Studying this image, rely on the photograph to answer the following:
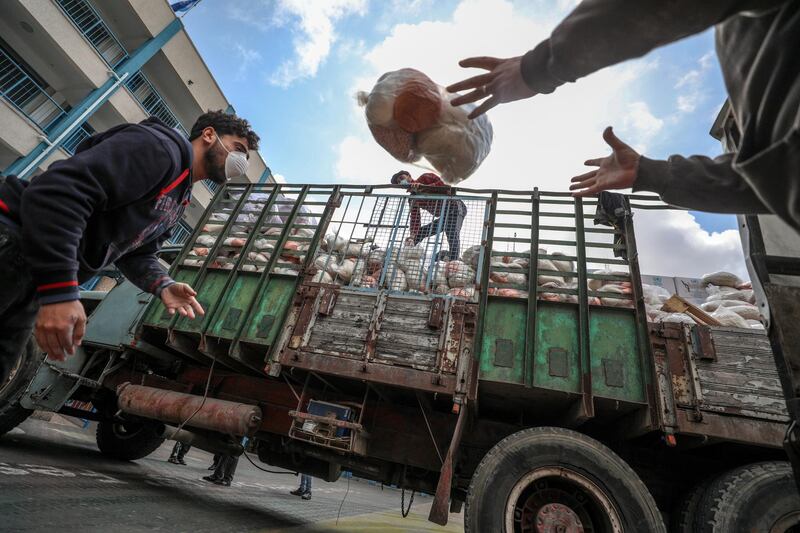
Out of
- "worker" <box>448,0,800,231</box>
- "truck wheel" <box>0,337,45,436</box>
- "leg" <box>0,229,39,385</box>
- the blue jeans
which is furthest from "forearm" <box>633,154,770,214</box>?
the blue jeans

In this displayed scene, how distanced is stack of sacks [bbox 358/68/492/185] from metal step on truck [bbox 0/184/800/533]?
Answer: 1.09m

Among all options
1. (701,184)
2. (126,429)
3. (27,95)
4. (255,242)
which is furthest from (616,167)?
(27,95)

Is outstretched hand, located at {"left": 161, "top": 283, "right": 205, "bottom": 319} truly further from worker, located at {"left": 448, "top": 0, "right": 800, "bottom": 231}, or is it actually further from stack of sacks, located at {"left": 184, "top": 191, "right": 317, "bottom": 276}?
stack of sacks, located at {"left": 184, "top": 191, "right": 317, "bottom": 276}

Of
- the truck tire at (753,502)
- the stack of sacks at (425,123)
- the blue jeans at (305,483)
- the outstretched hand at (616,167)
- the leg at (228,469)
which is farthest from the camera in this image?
the blue jeans at (305,483)

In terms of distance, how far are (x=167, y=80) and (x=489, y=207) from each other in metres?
14.9

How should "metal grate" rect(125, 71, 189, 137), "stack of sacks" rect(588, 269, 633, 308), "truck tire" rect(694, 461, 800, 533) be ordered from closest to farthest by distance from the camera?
"truck tire" rect(694, 461, 800, 533) < "stack of sacks" rect(588, 269, 633, 308) < "metal grate" rect(125, 71, 189, 137)

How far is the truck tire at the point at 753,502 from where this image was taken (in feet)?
8.22

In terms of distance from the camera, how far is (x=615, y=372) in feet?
10.5

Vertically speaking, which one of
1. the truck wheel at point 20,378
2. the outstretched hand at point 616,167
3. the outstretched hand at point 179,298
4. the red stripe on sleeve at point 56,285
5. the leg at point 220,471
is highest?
the outstretched hand at point 616,167

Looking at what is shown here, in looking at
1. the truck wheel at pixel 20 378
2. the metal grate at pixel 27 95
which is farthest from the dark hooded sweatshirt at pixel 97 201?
the metal grate at pixel 27 95

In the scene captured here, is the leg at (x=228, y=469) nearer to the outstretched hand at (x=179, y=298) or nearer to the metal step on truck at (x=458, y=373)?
the metal step on truck at (x=458, y=373)

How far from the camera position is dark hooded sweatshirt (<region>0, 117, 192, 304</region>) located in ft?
4.06

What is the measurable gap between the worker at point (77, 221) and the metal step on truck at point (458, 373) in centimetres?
217

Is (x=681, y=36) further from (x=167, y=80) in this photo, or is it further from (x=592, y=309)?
(x=167, y=80)
